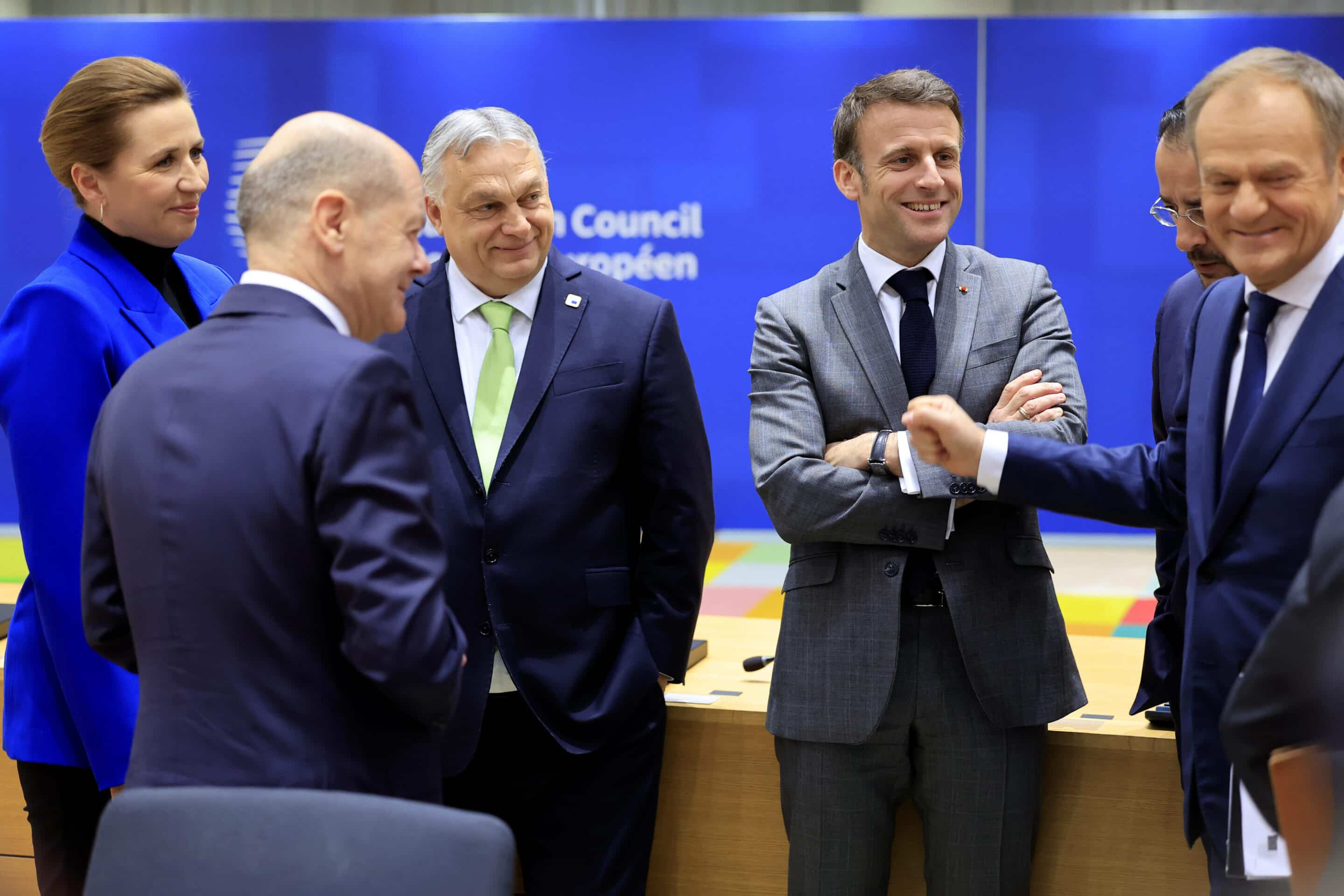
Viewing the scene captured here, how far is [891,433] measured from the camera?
2.45m

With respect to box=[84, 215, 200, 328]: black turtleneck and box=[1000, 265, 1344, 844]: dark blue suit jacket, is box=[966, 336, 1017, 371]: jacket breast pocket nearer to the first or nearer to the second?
box=[1000, 265, 1344, 844]: dark blue suit jacket

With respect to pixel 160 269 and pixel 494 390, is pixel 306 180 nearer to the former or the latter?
pixel 494 390

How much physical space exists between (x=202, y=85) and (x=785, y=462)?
5.99 metres

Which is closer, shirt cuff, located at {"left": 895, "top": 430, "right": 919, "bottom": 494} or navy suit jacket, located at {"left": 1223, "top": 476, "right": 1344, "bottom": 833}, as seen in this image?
navy suit jacket, located at {"left": 1223, "top": 476, "right": 1344, "bottom": 833}

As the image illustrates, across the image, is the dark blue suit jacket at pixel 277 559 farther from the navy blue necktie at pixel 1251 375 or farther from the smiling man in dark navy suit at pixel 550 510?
the navy blue necktie at pixel 1251 375

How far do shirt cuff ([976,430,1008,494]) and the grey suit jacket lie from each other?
12cm

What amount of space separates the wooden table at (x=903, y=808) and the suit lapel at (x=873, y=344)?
740 mm

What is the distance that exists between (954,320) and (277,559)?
147 cm

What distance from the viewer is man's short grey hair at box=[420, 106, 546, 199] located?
2467mm

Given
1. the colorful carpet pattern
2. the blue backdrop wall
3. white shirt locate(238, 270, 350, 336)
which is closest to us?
white shirt locate(238, 270, 350, 336)

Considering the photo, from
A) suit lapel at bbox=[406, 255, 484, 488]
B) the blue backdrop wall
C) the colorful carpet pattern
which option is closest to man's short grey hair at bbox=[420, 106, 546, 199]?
suit lapel at bbox=[406, 255, 484, 488]

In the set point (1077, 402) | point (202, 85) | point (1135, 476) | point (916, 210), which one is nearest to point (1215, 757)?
point (1135, 476)

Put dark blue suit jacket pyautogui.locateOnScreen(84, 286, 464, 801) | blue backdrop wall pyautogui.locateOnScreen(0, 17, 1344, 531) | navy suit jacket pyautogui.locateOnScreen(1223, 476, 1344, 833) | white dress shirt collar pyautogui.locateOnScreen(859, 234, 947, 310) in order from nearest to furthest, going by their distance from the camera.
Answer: navy suit jacket pyautogui.locateOnScreen(1223, 476, 1344, 833)
dark blue suit jacket pyautogui.locateOnScreen(84, 286, 464, 801)
white dress shirt collar pyautogui.locateOnScreen(859, 234, 947, 310)
blue backdrop wall pyautogui.locateOnScreen(0, 17, 1344, 531)

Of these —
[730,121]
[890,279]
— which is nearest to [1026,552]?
[890,279]
